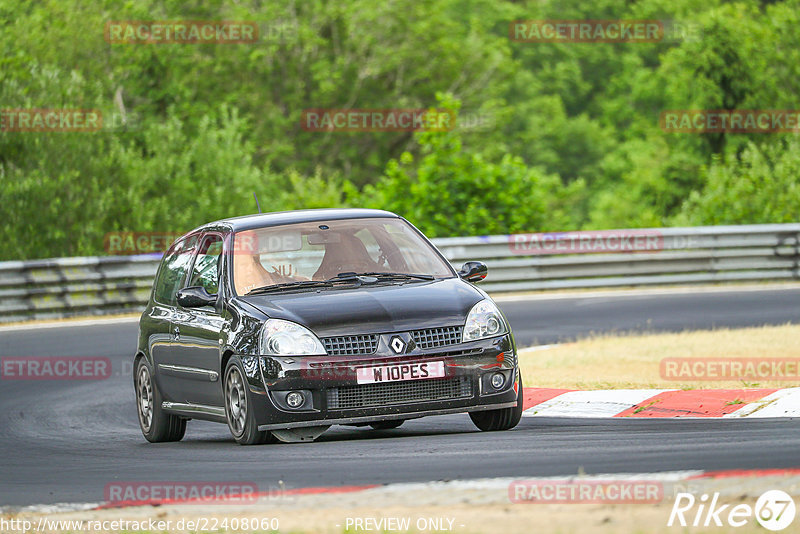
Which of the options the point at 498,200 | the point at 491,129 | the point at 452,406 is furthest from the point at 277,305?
the point at 491,129

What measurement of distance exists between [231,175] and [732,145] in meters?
21.8

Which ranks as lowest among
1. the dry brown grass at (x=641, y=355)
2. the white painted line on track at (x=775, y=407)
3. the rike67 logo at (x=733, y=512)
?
the dry brown grass at (x=641, y=355)

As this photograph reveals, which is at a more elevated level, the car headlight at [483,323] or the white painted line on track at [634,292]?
the car headlight at [483,323]

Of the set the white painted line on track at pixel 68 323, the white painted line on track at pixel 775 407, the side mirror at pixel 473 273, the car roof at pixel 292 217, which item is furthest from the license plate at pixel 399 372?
the white painted line on track at pixel 68 323

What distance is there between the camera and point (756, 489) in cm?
604

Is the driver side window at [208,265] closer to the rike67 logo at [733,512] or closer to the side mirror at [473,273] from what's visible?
the side mirror at [473,273]

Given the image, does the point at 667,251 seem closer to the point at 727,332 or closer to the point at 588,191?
the point at 727,332

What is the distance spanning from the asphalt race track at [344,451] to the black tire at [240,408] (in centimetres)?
14

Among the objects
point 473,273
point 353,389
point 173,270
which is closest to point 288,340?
point 353,389

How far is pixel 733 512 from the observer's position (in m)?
5.68

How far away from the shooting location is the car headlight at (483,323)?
9195mm

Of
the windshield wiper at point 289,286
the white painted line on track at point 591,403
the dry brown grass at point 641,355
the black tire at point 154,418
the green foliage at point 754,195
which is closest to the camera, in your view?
the windshield wiper at point 289,286

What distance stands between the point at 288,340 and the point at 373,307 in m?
0.56

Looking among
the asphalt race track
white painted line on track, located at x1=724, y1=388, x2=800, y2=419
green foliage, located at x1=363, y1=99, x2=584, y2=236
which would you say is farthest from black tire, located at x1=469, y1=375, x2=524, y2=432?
green foliage, located at x1=363, y1=99, x2=584, y2=236
